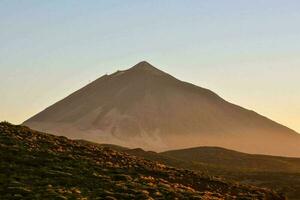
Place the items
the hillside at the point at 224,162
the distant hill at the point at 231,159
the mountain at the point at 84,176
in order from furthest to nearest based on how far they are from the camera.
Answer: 1. the distant hill at the point at 231,159
2. the hillside at the point at 224,162
3. the mountain at the point at 84,176

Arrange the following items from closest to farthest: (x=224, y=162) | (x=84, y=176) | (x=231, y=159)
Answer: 1. (x=84, y=176)
2. (x=224, y=162)
3. (x=231, y=159)

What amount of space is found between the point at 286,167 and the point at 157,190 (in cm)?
12704

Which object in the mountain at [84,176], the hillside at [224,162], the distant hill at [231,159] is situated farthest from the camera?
the distant hill at [231,159]

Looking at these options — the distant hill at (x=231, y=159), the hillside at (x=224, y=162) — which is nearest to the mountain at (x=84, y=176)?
the hillside at (x=224, y=162)

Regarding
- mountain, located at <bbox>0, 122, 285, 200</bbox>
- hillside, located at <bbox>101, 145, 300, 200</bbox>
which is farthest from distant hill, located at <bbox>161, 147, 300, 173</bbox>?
mountain, located at <bbox>0, 122, 285, 200</bbox>

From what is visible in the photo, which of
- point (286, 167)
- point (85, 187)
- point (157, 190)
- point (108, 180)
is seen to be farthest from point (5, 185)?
point (286, 167)

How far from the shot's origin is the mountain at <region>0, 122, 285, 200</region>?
36.1 metres

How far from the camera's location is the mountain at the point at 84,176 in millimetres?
36125

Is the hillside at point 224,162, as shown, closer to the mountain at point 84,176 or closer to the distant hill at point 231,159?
the distant hill at point 231,159

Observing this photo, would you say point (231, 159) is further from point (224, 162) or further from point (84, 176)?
point (84, 176)

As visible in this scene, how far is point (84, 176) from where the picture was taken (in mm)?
40969

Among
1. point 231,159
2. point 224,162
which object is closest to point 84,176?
point 224,162

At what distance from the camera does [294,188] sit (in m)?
75.4

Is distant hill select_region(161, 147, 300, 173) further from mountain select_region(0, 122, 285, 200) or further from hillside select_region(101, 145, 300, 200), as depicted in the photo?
mountain select_region(0, 122, 285, 200)
